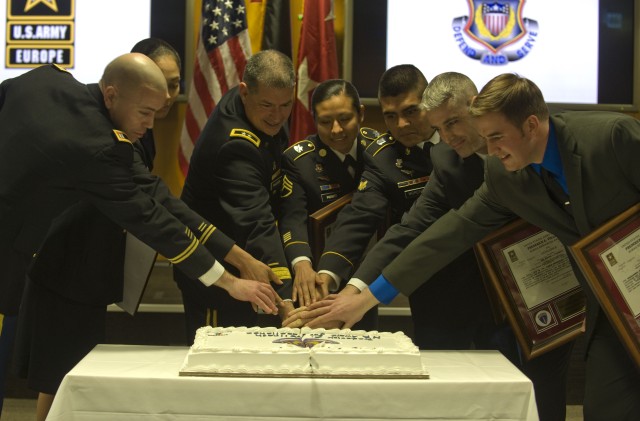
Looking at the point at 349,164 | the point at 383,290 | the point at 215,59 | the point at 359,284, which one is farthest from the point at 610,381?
the point at 215,59

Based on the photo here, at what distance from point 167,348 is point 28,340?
0.65 m

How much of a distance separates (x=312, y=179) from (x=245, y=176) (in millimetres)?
370

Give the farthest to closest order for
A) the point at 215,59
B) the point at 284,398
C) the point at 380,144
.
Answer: the point at 215,59 → the point at 380,144 → the point at 284,398

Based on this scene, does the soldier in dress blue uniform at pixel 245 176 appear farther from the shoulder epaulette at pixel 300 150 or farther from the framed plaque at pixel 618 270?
the framed plaque at pixel 618 270

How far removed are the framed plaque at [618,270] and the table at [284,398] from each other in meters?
0.35

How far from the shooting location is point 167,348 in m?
2.82

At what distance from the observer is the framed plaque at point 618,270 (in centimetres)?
247

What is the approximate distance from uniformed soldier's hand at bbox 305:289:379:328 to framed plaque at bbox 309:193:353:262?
1.58 feet

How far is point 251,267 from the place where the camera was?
3.16 metres

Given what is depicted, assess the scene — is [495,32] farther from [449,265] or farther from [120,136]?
[120,136]

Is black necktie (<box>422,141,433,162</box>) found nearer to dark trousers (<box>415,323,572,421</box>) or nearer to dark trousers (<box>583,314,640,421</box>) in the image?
dark trousers (<box>415,323,572,421</box>)

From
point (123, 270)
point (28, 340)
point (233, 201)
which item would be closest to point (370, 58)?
point (233, 201)

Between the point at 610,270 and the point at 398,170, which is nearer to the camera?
the point at 610,270

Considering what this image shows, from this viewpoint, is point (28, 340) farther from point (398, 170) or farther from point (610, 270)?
point (610, 270)
